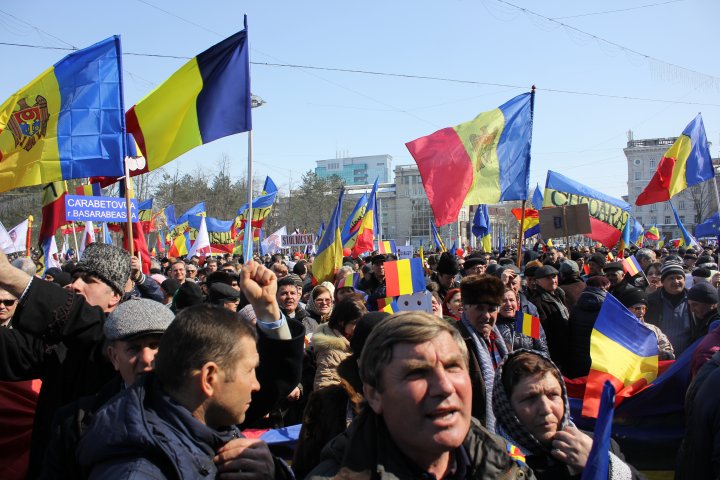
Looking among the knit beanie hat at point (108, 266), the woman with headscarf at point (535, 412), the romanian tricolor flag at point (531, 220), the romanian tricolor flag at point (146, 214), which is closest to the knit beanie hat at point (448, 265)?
the knit beanie hat at point (108, 266)

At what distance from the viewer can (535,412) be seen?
2816 millimetres

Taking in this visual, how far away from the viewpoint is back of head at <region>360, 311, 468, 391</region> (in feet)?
6.44

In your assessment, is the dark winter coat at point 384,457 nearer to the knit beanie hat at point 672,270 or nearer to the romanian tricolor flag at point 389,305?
the romanian tricolor flag at point 389,305

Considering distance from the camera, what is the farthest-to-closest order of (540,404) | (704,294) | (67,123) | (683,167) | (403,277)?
(683,167) < (67,123) < (403,277) < (704,294) < (540,404)

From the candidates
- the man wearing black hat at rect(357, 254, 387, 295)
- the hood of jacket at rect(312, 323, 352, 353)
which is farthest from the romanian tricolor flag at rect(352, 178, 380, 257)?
the hood of jacket at rect(312, 323, 352, 353)

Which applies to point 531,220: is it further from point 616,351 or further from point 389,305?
point 616,351

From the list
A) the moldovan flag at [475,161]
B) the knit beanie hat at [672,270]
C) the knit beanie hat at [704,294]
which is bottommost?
the knit beanie hat at [704,294]

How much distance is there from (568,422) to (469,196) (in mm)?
7534

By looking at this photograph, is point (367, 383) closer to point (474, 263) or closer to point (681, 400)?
point (681, 400)

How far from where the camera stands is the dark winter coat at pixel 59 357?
290cm

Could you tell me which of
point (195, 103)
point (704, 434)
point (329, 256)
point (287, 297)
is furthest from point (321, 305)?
point (704, 434)

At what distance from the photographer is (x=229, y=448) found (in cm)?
196

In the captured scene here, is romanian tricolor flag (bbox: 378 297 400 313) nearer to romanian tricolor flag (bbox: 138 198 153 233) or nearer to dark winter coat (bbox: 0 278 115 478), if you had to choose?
dark winter coat (bbox: 0 278 115 478)

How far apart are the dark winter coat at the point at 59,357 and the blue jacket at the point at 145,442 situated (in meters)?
1.09
